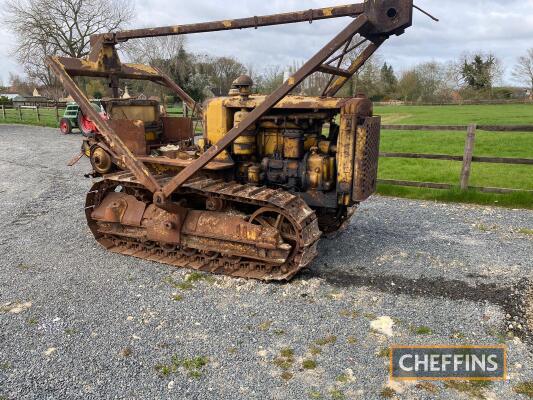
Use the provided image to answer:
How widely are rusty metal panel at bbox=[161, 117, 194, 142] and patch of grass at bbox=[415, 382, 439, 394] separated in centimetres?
527

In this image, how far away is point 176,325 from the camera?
4129 millimetres

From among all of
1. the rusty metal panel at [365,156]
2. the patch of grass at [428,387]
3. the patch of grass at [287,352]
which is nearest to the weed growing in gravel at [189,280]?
the patch of grass at [287,352]

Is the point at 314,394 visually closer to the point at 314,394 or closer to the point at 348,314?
the point at 314,394

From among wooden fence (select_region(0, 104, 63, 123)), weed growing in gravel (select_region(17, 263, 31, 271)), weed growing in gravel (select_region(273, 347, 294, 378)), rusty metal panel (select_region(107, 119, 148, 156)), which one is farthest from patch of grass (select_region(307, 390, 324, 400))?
wooden fence (select_region(0, 104, 63, 123))

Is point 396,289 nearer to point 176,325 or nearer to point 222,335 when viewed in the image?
point 222,335

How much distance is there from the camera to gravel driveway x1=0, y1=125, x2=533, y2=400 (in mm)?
3340

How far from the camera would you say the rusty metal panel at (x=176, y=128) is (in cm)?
721

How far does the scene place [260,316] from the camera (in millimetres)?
4301

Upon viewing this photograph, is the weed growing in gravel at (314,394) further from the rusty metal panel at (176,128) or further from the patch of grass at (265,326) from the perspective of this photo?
the rusty metal panel at (176,128)

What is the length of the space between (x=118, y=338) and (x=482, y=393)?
2907 mm

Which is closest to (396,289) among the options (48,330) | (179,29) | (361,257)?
(361,257)

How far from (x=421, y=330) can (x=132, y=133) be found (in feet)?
14.4

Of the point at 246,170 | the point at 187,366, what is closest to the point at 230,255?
the point at 246,170

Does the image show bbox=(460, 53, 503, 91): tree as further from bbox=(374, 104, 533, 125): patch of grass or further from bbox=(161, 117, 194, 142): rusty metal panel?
bbox=(161, 117, 194, 142): rusty metal panel
